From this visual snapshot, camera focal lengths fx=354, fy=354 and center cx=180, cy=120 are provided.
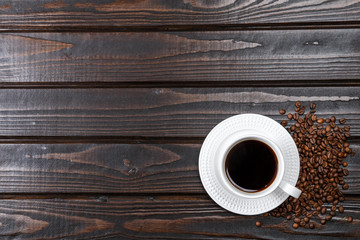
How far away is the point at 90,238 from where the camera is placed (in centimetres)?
81

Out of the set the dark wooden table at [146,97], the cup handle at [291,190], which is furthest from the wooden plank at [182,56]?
the cup handle at [291,190]

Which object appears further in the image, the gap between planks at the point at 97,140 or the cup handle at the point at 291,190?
the gap between planks at the point at 97,140

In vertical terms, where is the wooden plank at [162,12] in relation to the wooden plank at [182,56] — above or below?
above

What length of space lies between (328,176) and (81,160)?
56cm

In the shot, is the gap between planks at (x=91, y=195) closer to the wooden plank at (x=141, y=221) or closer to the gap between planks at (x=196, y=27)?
the wooden plank at (x=141, y=221)

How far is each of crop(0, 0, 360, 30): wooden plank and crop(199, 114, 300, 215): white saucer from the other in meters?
0.23

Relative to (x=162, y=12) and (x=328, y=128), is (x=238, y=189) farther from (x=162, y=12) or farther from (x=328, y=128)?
(x=162, y=12)

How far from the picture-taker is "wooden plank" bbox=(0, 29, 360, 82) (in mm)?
801

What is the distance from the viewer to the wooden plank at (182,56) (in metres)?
0.80

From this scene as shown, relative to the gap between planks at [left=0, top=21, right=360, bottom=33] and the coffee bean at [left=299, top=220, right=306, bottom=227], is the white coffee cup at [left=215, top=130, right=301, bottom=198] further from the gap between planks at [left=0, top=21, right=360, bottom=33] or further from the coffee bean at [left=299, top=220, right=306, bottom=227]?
the gap between planks at [left=0, top=21, right=360, bottom=33]

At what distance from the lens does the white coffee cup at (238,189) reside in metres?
0.71

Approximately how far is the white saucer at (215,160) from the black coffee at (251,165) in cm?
3

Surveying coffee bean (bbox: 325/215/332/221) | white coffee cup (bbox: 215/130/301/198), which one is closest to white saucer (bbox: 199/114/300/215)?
white coffee cup (bbox: 215/130/301/198)

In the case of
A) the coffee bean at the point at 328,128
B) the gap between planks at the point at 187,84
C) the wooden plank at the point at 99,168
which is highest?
the gap between planks at the point at 187,84
